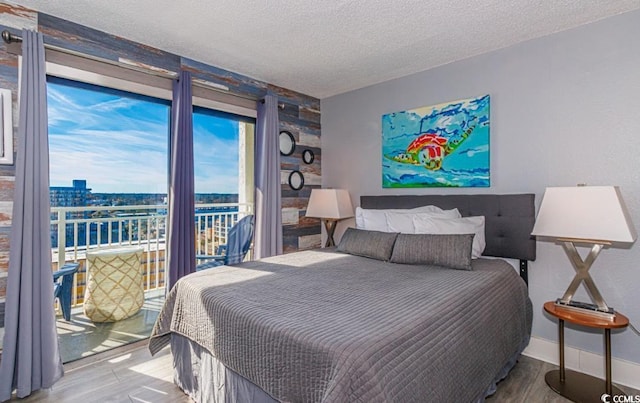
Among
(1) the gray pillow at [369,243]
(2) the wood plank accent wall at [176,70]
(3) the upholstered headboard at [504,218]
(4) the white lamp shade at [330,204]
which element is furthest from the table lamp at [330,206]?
(3) the upholstered headboard at [504,218]

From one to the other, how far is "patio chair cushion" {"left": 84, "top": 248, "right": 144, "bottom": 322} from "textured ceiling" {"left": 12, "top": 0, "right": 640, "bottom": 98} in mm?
2112

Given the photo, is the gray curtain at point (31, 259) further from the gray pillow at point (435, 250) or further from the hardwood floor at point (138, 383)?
the gray pillow at point (435, 250)

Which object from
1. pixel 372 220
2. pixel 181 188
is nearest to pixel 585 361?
pixel 372 220

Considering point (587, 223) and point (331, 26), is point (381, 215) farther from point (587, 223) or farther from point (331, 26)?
point (331, 26)

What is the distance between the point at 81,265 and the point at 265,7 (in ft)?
10.7

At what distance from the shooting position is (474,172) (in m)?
3.02

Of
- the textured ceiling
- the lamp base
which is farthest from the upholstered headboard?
the textured ceiling

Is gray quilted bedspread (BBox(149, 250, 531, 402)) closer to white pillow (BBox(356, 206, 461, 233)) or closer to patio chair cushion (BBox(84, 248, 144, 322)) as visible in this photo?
white pillow (BBox(356, 206, 461, 233))

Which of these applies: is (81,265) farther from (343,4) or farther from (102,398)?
(343,4)

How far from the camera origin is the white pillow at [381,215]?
2.94m

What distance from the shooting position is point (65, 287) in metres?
3.17

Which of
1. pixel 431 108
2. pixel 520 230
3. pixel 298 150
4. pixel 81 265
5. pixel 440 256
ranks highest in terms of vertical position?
pixel 431 108

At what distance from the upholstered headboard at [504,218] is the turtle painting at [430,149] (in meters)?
0.38

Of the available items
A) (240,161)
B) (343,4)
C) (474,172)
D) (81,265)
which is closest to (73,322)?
(81,265)
